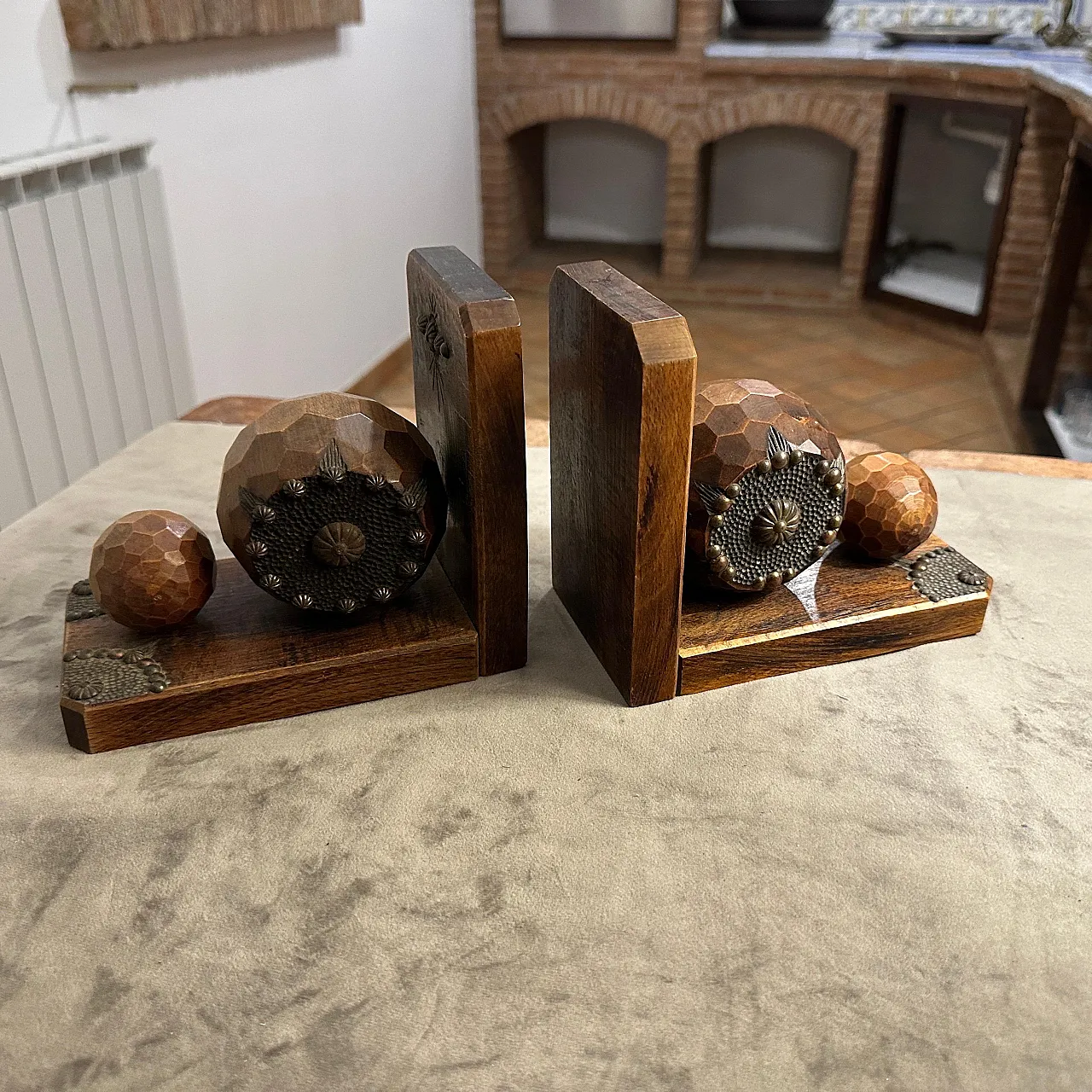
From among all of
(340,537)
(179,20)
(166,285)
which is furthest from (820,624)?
(179,20)

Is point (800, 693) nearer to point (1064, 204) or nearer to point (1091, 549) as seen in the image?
point (1091, 549)

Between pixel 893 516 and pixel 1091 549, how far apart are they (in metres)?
0.37

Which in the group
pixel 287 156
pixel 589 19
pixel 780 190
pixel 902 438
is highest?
pixel 589 19

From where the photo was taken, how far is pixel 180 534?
3.03 ft

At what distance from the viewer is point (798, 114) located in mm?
3627

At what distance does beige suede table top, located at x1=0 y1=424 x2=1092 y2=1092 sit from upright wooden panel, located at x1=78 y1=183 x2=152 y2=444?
984 mm

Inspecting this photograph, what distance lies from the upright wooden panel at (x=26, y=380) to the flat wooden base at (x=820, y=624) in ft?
4.09

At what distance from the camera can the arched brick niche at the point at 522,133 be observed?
3.75m

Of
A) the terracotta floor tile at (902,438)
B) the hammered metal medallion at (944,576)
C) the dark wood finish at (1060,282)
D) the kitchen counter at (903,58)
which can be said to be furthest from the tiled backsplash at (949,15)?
the hammered metal medallion at (944,576)

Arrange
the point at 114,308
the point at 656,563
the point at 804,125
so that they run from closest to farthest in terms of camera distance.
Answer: the point at 656,563
the point at 114,308
the point at 804,125

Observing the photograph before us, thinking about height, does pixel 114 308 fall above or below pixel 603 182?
above

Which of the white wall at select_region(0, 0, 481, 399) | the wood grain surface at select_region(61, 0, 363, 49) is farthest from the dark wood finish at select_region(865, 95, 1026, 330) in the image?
the wood grain surface at select_region(61, 0, 363, 49)

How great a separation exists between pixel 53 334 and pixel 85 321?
0.09m

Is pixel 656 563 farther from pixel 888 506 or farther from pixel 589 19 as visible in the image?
pixel 589 19
